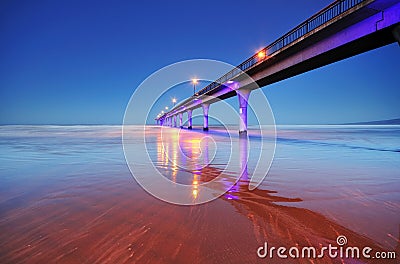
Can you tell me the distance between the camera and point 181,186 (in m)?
6.11

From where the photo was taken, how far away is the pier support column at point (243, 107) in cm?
3843

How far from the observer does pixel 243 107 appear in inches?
1540

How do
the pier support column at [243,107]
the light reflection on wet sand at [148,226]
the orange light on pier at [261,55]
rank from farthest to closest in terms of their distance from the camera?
the pier support column at [243,107], the orange light on pier at [261,55], the light reflection on wet sand at [148,226]

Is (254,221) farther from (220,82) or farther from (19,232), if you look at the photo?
(220,82)

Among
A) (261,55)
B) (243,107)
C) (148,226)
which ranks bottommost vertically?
(148,226)

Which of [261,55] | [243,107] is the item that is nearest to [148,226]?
[261,55]

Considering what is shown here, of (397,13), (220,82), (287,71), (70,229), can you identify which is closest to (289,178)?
(70,229)

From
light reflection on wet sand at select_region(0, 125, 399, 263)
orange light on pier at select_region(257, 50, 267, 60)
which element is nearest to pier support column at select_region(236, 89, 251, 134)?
orange light on pier at select_region(257, 50, 267, 60)

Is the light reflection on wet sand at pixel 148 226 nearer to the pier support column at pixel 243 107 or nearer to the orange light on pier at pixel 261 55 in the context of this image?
the orange light on pier at pixel 261 55

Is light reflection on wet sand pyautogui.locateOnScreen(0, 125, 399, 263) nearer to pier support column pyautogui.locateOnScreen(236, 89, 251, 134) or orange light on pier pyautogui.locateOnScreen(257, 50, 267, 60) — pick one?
orange light on pier pyautogui.locateOnScreen(257, 50, 267, 60)

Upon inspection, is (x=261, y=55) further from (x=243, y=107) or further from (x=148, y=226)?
(x=148, y=226)

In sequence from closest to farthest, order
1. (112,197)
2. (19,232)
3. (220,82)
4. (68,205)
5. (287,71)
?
(19,232) < (68,205) < (112,197) < (287,71) < (220,82)

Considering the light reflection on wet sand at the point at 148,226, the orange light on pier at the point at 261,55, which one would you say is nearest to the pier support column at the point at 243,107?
the orange light on pier at the point at 261,55

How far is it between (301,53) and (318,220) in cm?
2161
